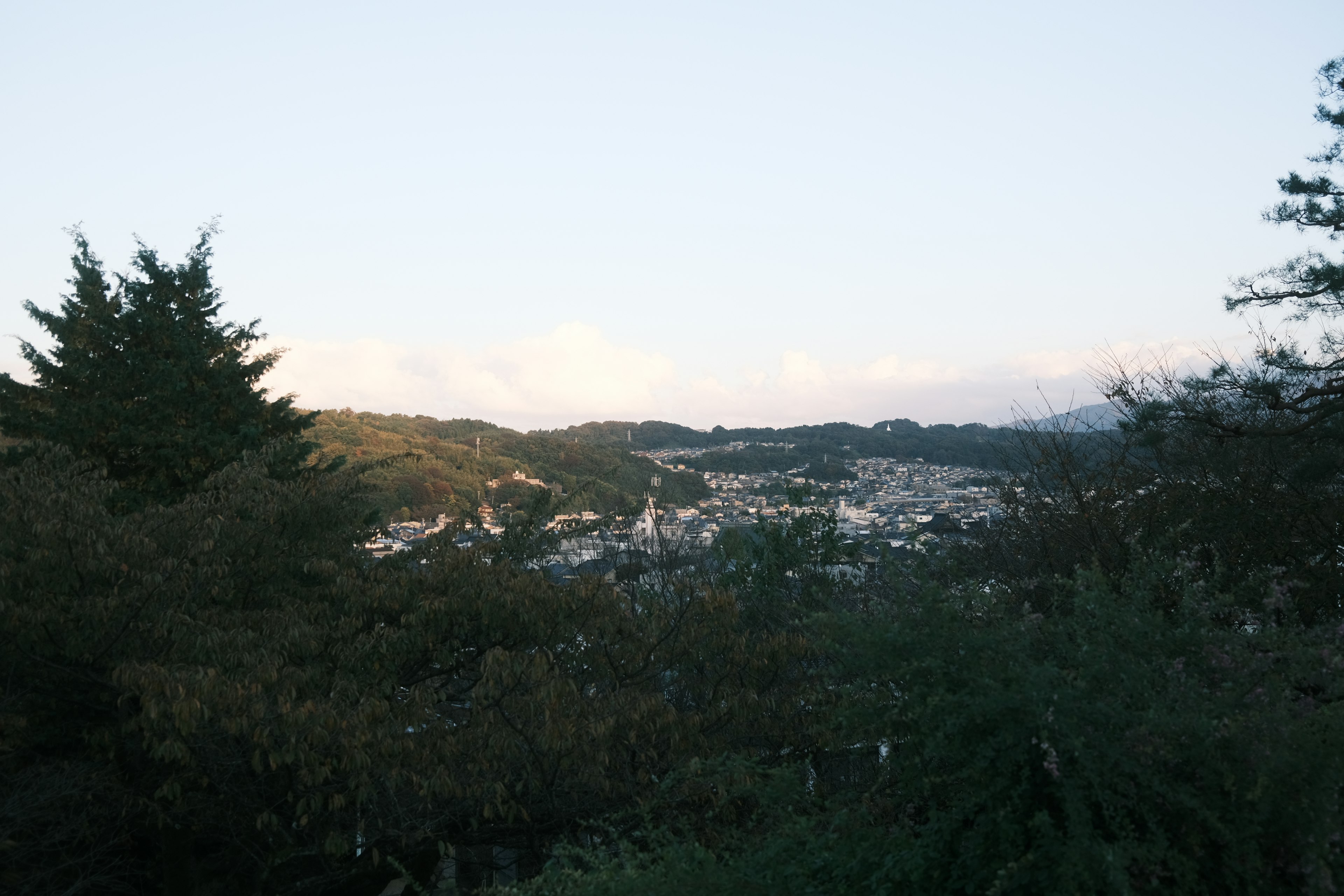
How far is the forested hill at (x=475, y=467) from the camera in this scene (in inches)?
654

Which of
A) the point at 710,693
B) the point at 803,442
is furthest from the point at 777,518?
the point at 803,442

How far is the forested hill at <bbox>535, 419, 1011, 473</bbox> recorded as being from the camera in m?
30.7

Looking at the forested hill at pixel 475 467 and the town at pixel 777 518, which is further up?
the forested hill at pixel 475 467

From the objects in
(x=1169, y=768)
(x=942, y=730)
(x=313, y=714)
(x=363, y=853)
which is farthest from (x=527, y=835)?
(x=1169, y=768)

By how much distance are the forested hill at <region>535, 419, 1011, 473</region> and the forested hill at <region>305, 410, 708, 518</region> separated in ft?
12.0

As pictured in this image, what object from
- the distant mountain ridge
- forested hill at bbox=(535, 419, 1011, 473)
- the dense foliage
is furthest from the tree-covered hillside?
the dense foliage

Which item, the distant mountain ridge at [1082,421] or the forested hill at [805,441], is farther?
the forested hill at [805,441]

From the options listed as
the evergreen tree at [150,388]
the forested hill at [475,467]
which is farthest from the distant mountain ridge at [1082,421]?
the evergreen tree at [150,388]

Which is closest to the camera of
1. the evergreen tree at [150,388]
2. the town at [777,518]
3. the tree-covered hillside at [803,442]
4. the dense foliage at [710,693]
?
the dense foliage at [710,693]

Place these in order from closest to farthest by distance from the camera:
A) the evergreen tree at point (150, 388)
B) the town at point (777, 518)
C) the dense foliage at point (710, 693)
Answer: the dense foliage at point (710, 693), the town at point (777, 518), the evergreen tree at point (150, 388)

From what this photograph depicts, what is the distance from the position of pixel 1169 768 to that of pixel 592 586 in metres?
6.05

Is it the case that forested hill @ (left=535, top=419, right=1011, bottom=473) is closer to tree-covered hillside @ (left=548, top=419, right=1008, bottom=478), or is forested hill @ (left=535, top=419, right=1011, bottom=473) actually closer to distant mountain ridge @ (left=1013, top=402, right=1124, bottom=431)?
tree-covered hillside @ (left=548, top=419, right=1008, bottom=478)

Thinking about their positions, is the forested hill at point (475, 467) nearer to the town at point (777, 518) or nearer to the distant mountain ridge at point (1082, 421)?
the town at point (777, 518)

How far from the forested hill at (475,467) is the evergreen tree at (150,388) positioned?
7.16 ft
